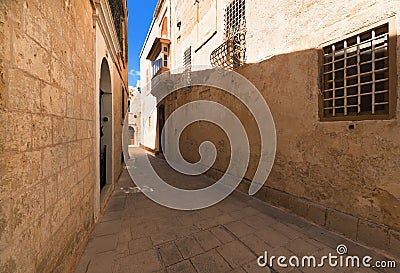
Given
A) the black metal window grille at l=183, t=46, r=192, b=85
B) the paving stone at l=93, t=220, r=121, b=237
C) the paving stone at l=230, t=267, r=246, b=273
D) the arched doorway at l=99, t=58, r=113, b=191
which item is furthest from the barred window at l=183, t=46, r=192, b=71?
the paving stone at l=230, t=267, r=246, b=273

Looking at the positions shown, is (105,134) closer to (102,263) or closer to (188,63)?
(102,263)

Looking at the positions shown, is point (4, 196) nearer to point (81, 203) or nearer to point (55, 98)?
point (55, 98)

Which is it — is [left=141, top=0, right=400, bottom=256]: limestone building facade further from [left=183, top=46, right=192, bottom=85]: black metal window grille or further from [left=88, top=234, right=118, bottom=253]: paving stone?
[left=183, top=46, right=192, bottom=85]: black metal window grille

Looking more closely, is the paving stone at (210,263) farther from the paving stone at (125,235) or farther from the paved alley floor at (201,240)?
the paving stone at (125,235)

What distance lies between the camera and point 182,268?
2039mm

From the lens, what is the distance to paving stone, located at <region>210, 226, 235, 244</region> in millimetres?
2577

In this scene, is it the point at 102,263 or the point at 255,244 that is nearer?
the point at 102,263

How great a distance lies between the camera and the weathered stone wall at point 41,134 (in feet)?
3.42

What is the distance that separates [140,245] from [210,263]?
988mm

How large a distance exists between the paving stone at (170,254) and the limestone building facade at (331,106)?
2368mm

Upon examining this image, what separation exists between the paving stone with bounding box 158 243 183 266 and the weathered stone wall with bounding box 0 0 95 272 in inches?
39.2

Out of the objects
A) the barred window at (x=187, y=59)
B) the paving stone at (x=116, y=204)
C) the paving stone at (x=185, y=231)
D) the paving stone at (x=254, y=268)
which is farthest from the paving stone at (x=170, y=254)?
the barred window at (x=187, y=59)

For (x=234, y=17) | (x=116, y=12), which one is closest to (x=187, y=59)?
(x=116, y=12)

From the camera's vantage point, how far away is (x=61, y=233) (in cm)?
171
